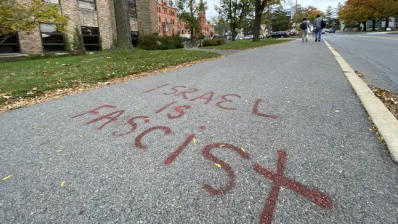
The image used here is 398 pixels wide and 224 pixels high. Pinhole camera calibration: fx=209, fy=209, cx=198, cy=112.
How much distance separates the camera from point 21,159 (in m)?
2.01

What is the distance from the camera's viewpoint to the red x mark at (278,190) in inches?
50.9

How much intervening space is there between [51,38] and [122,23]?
30.1 feet

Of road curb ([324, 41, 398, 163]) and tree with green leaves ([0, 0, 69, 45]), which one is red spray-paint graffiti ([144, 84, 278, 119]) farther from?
tree with green leaves ([0, 0, 69, 45])

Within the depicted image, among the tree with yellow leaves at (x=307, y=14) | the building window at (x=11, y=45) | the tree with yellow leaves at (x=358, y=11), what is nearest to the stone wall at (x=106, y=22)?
the building window at (x=11, y=45)

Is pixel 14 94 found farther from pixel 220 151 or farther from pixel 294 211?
pixel 294 211

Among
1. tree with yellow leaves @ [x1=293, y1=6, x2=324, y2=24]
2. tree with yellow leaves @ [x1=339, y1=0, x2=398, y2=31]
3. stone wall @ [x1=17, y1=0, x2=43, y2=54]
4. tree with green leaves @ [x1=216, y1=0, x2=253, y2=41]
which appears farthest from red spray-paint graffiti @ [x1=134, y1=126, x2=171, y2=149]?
tree with yellow leaves @ [x1=293, y1=6, x2=324, y2=24]

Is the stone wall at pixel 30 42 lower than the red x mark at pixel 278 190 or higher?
higher

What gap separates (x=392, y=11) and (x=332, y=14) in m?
76.7

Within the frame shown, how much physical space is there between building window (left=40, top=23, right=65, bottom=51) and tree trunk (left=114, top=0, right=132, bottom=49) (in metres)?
8.18

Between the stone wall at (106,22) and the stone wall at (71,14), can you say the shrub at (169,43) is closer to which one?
the stone wall at (106,22)

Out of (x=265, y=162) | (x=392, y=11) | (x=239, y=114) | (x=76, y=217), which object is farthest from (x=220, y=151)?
(x=392, y=11)

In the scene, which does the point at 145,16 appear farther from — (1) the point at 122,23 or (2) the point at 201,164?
(2) the point at 201,164

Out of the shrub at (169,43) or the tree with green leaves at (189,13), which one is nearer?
the shrub at (169,43)

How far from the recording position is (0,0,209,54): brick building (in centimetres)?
1404
